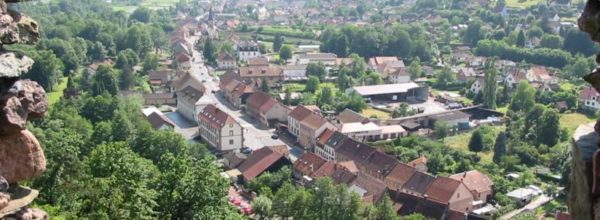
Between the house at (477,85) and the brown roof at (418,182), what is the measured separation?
28.8 metres

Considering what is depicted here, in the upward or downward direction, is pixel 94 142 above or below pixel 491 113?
above

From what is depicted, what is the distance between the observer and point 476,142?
46.0 metres

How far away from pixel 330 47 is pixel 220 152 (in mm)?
44920

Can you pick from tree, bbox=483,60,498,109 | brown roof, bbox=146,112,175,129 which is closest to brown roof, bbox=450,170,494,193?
brown roof, bbox=146,112,175,129

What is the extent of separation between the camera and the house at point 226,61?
7744cm

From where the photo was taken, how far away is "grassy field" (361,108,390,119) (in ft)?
183

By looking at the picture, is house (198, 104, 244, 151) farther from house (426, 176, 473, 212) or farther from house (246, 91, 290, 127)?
house (426, 176, 473, 212)

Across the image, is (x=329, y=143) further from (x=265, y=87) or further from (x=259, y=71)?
(x=259, y=71)

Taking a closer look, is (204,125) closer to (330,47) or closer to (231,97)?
(231,97)

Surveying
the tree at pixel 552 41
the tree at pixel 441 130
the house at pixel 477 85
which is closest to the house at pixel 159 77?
the tree at pixel 441 130

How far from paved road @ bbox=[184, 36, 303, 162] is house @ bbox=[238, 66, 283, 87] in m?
2.94

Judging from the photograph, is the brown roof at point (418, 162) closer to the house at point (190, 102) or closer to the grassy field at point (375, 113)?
the grassy field at point (375, 113)

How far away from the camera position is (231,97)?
198 ft

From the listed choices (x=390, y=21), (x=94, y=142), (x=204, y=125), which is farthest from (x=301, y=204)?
(x=390, y=21)
